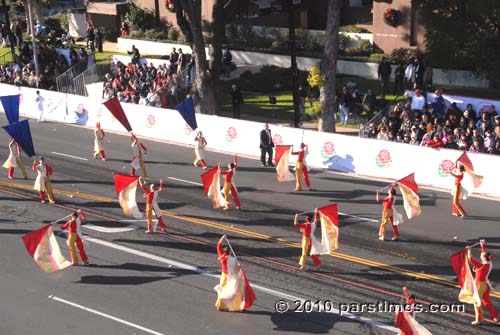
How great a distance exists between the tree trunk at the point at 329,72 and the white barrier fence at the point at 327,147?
271 cm

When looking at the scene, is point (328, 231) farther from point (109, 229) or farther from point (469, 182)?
point (109, 229)

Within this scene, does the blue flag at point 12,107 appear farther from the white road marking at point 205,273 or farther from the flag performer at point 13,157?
the white road marking at point 205,273

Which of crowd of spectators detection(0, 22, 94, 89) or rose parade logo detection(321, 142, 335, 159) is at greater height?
crowd of spectators detection(0, 22, 94, 89)

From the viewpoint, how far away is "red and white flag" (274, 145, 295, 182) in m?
23.3

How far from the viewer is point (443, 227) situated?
19656mm

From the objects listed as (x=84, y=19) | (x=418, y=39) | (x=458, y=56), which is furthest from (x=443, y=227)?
(x=84, y=19)

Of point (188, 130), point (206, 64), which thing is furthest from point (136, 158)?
point (206, 64)

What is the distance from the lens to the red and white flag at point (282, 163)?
76.3 ft

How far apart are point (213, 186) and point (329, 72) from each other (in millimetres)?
8717

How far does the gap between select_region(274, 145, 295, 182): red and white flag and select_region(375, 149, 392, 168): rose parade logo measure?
288 cm

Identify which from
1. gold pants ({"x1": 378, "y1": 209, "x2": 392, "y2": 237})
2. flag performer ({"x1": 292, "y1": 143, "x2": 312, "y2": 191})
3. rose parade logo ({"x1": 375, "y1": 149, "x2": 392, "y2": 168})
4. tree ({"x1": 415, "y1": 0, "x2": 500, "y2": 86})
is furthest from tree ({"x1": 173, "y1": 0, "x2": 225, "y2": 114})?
gold pants ({"x1": 378, "y1": 209, "x2": 392, "y2": 237})

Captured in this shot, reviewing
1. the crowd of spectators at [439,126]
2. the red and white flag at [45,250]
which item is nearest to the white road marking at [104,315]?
the red and white flag at [45,250]

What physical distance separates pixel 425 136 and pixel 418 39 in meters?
11.8

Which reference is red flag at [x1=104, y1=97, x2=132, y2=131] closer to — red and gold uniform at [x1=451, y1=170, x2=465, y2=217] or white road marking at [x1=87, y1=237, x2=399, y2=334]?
white road marking at [x1=87, y1=237, x2=399, y2=334]
